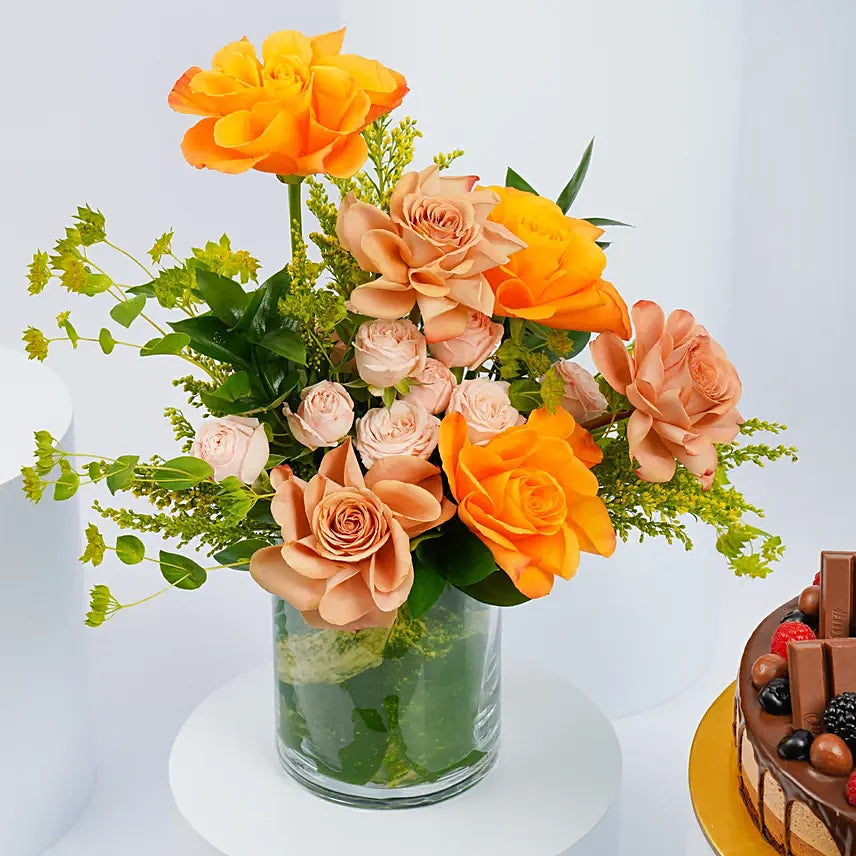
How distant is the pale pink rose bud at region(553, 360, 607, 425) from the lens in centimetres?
127

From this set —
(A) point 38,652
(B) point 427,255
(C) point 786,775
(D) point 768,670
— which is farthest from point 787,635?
(A) point 38,652

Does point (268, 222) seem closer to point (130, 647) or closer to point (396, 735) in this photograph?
point (130, 647)

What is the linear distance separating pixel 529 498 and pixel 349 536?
0.14 m

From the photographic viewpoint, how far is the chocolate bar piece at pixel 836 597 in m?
1.36

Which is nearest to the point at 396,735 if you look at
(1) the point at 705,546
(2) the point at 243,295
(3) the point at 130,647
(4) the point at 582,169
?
(2) the point at 243,295

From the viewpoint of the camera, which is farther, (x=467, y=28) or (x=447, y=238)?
(x=467, y=28)

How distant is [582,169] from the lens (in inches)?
51.5

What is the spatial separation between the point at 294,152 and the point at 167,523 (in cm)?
32

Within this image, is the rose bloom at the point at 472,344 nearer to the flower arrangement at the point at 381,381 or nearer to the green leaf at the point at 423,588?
the flower arrangement at the point at 381,381

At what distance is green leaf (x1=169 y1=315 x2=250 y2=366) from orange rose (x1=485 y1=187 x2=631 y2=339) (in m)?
0.21

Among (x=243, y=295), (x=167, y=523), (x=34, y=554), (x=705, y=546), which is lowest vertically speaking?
(x=705, y=546)

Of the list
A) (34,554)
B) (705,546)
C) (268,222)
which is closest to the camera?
(34,554)

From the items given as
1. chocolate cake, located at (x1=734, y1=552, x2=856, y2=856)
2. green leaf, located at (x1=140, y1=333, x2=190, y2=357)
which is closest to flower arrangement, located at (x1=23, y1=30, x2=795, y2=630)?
green leaf, located at (x1=140, y1=333, x2=190, y2=357)

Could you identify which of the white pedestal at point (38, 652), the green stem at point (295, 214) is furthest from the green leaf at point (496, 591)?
the white pedestal at point (38, 652)
